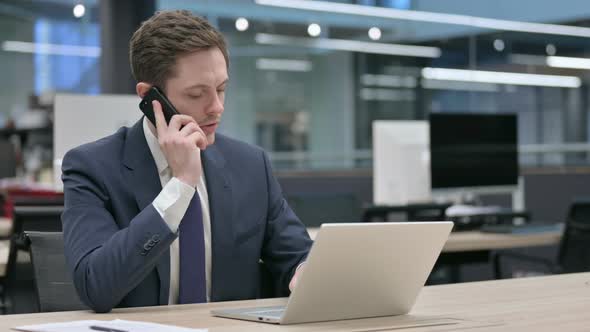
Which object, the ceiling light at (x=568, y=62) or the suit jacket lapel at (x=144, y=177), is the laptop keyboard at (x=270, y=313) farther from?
the ceiling light at (x=568, y=62)

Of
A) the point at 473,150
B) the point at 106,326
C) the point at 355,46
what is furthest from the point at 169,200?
the point at 355,46

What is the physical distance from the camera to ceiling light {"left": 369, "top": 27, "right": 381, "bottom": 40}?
9.88 metres

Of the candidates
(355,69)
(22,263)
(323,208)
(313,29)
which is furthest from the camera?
(355,69)

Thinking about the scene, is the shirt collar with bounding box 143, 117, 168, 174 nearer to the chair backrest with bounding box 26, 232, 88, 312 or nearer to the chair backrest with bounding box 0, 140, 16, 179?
the chair backrest with bounding box 26, 232, 88, 312

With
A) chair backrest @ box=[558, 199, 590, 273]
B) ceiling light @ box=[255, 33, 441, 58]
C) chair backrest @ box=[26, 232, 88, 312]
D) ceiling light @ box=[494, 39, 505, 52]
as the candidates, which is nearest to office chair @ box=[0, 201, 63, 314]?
chair backrest @ box=[26, 232, 88, 312]

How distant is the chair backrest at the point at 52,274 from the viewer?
2.15 meters

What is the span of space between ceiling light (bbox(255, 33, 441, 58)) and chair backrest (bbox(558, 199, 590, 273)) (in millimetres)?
4888

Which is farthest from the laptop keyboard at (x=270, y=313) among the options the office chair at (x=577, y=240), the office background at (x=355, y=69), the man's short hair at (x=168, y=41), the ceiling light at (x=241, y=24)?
the ceiling light at (x=241, y=24)

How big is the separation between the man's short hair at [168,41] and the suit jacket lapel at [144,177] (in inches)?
6.0

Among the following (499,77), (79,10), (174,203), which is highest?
(79,10)

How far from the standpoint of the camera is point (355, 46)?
9914mm

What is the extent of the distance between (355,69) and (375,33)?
1.41 ft

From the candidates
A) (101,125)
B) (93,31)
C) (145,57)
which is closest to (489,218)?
(101,125)

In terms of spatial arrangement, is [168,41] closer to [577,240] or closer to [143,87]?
[143,87]
